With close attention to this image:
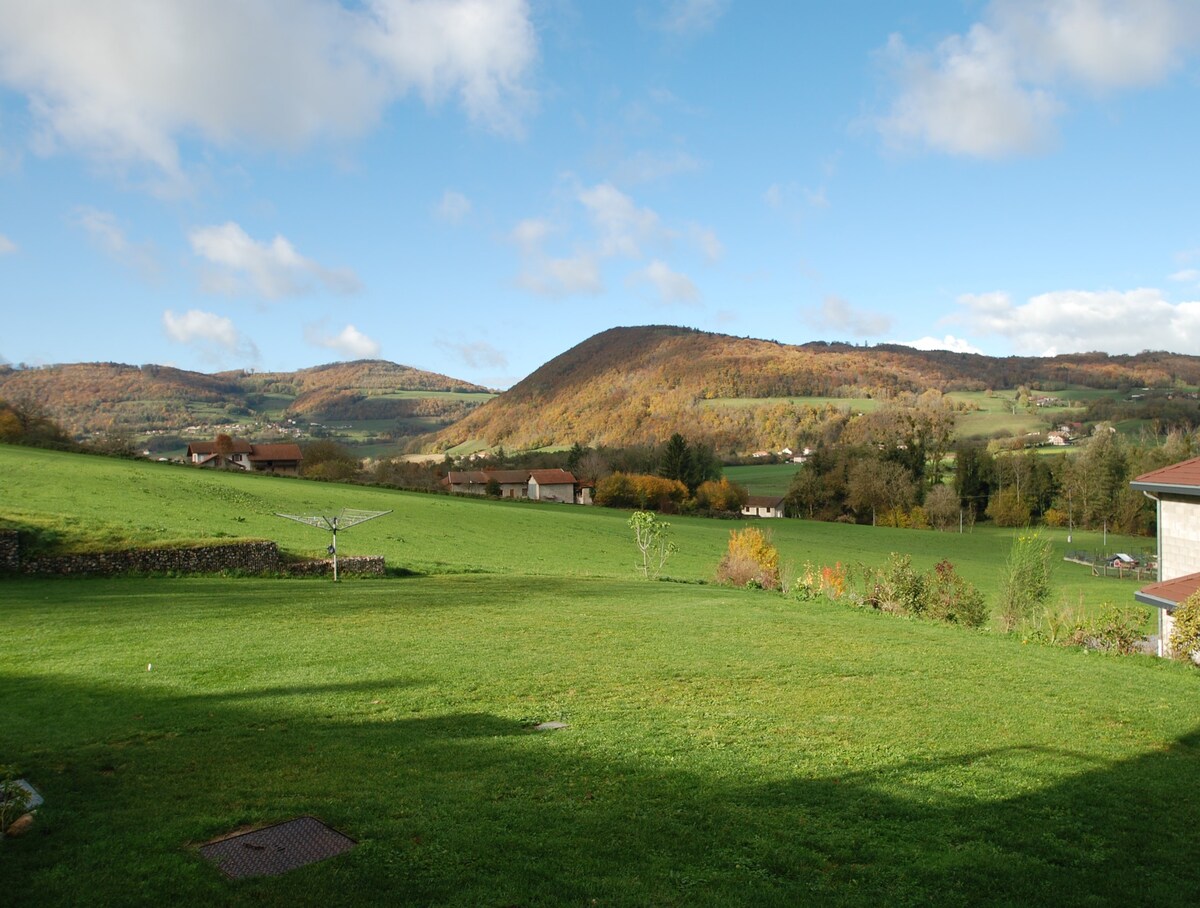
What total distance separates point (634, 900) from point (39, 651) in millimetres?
12254

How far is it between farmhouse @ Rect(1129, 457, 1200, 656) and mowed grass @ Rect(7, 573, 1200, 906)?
13.7 ft

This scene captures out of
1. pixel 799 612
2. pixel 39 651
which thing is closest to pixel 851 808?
pixel 39 651

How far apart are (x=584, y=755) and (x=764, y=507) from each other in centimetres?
9368

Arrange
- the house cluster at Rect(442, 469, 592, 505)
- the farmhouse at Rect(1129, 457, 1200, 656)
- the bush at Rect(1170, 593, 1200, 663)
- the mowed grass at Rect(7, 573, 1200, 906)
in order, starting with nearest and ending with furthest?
the mowed grass at Rect(7, 573, 1200, 906)
the bush at Rect(1170, 593, 1200, 663)
the farmhouse at Rect(1129, 457, 1200, 656)
the house cluster at Rect(442, 469, 592, 505)

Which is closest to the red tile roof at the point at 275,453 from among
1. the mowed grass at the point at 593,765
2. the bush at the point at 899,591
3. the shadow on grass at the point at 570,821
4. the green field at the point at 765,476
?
the green field at the point at 765,476

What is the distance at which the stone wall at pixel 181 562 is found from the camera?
22250mm

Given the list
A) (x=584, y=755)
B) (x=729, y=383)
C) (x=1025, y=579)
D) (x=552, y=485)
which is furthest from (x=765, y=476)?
(x=584, y=755)

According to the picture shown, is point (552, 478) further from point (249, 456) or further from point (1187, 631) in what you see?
point (1187, 631)

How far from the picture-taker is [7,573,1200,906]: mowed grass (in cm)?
545

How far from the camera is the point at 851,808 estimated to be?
6.91 metres

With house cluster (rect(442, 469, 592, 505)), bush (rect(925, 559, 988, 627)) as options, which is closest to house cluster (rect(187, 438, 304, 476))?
house cluster (rect(442, 469, 592, 505))

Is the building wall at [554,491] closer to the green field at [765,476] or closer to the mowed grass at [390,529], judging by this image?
the green field at [765,476]

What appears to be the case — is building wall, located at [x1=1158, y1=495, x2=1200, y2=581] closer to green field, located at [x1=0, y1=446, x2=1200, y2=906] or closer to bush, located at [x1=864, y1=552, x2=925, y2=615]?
bush, located at [x1=864, y1=552, x2=925, y2=615]

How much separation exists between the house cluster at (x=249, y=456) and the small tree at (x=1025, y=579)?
75.9 m
